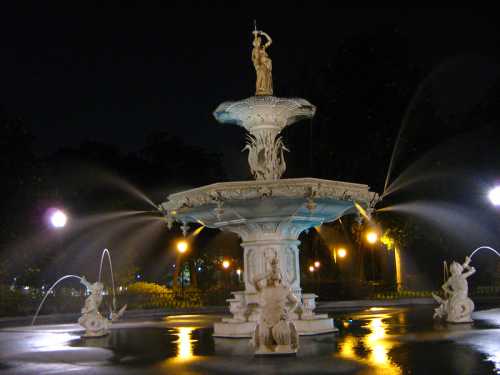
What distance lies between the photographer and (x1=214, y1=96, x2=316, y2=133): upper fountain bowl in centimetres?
1998

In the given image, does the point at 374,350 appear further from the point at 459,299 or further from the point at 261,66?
the point at 261,66

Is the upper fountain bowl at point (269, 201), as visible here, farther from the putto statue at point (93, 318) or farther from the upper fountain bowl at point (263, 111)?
the upper fountain bowl at point (263, 111)

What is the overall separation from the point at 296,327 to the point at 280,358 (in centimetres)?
499

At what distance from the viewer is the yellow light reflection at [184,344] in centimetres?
1260

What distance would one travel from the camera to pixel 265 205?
16906 millimetres

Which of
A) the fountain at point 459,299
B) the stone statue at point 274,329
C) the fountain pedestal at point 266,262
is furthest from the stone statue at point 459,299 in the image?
the stone statue at point 274,329

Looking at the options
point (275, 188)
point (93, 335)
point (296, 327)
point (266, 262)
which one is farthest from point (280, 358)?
point (93, 335)

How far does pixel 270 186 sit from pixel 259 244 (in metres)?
2.31

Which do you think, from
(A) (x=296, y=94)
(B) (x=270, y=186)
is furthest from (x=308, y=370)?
(A) (x=296, y=94)

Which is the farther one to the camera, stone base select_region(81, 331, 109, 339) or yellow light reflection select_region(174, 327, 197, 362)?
stone base select_region(81, 331, 109, 339)

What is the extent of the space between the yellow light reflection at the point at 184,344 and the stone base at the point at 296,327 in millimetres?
923

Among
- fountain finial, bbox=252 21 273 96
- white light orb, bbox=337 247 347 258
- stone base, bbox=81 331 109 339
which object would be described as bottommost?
stone base, bbox=81 331 109 339

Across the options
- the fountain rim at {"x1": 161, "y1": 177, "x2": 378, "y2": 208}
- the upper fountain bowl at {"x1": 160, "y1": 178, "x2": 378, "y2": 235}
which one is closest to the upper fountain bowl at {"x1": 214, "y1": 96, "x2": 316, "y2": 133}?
the upper fountain bowl at {"x1": 160, "y1": 178, "x2": 378, "y2": 235}

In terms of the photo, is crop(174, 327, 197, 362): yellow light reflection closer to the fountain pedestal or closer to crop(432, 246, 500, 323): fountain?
the fountain pedestal
